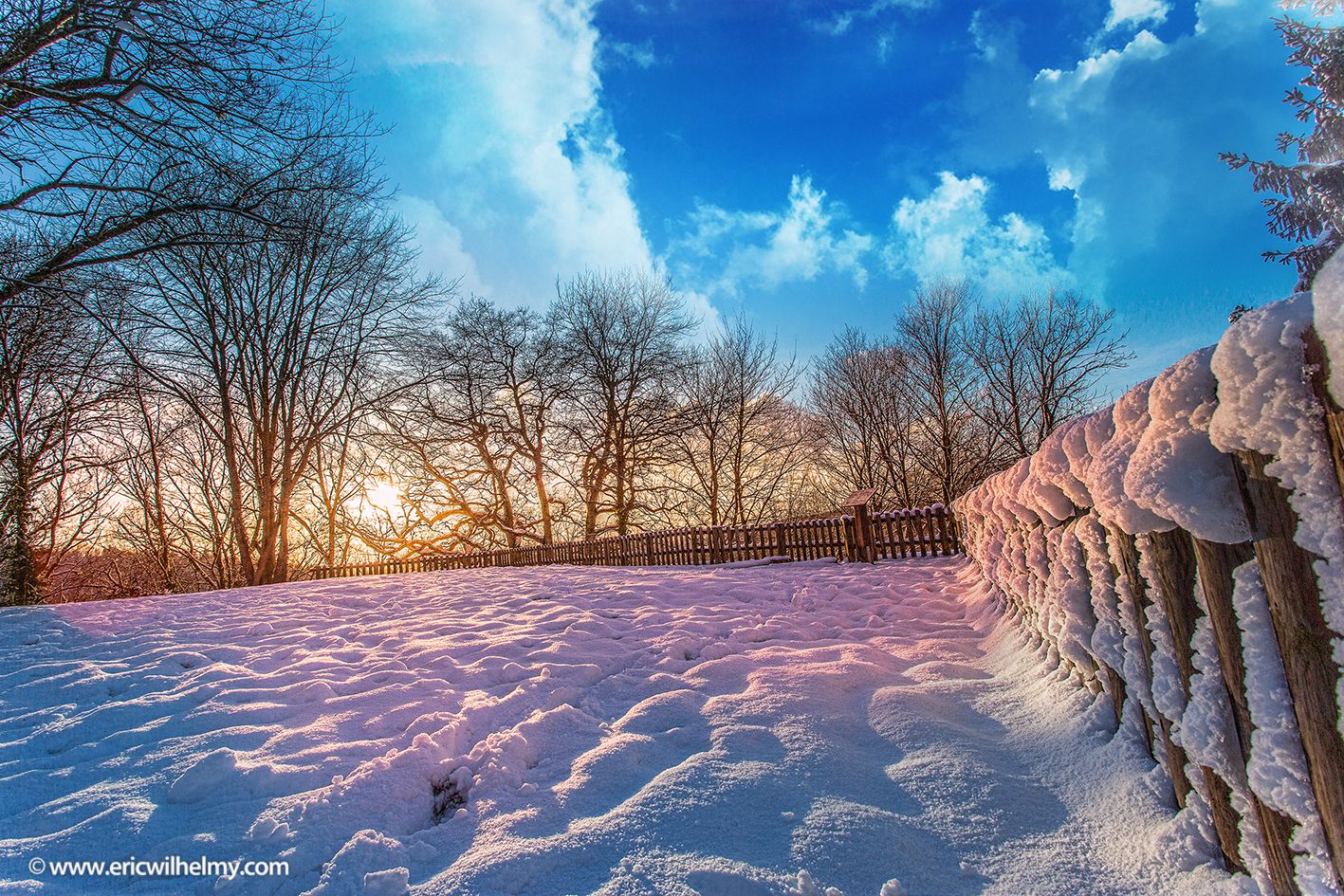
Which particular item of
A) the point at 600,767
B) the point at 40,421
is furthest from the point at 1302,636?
the point at 40,421

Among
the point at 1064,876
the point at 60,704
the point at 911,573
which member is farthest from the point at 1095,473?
the point at 911,573

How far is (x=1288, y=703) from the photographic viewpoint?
38.2 inches

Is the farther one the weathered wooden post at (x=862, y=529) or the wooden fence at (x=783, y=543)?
the wooden fence at (x=783, y=543)

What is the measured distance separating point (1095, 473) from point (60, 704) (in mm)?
5096

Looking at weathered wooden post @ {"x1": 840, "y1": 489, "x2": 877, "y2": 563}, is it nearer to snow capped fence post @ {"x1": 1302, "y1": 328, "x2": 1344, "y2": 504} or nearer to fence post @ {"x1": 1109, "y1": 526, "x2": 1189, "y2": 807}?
fence post @ {"x1": 1109, "y1": 526, "x2": 1189, "y2": 807}

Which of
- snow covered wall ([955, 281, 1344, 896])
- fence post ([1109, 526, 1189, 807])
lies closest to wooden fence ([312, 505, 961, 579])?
fence post ([1109, 526, 1189, 807])

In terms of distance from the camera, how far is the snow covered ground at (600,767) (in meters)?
1.41

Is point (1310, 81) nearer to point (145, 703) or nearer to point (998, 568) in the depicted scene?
point (998, 568)

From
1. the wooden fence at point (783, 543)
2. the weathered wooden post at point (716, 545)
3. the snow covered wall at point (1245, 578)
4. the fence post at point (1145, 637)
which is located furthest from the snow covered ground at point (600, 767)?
the weathered wooden post at point (716, 545)

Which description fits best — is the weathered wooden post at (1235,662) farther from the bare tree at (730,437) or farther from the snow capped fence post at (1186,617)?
the bare tree at (730,437)

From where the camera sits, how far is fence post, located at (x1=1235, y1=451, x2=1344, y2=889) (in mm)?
899

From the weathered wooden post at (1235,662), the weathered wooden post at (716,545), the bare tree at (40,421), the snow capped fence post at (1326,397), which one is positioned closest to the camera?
the snow capped fence post at (1326,397)

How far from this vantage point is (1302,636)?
94 centimetres

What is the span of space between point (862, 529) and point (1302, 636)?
9225mm
